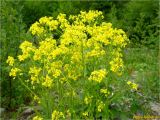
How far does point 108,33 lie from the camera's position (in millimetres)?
4168

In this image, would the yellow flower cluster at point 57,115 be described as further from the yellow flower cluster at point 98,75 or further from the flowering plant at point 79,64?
the yellow flower cluster at point 98,75

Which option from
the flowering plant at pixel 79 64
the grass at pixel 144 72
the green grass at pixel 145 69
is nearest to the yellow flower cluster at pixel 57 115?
the flowering plant at pixel 79 64

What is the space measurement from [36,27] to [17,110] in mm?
2107

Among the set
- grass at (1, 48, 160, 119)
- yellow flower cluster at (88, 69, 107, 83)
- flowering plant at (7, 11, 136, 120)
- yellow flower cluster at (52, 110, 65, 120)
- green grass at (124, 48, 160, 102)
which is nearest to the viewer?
yellow flower cluster at (88, 69, 107, 83)

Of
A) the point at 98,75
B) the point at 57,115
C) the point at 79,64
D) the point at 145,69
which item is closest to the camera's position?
the point at 98,75

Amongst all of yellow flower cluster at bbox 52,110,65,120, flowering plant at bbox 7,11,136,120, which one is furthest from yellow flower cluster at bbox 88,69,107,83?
yellow flower cluster at bbox 52,110,65,120

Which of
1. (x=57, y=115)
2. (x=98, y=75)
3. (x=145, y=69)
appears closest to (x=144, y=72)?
(x=145, y=69)

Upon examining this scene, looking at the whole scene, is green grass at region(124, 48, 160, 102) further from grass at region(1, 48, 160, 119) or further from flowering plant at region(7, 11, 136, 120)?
flowering plant at region(7, 11, 136, 120)

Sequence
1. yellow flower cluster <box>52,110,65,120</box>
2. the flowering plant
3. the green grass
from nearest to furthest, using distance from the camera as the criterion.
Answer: the flowering plant
yellow flower cluster <box>52,110,65,120</box>
the green grass

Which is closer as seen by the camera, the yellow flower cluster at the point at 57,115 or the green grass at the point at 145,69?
the yellow flower cluster at the point at 57,115

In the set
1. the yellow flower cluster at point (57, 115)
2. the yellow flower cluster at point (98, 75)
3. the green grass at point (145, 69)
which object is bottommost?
the yellow flower cluster at point (57, 115)

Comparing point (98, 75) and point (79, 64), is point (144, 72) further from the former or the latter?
point (98, 75)

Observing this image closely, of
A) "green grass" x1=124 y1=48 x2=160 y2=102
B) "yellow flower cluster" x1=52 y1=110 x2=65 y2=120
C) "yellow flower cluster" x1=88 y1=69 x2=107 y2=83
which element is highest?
"green grass" x1=124 y1=48 x2=160 y2=102

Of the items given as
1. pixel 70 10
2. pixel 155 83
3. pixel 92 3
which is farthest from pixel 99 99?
pixel 92 3
